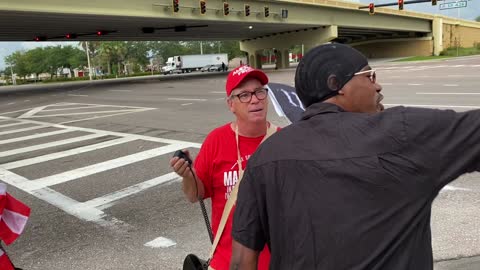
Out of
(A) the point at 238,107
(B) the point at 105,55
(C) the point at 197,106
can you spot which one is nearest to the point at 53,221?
(A) the point at 238,107

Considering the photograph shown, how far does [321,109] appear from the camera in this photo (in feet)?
4.70

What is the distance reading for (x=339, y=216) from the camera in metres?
1.32

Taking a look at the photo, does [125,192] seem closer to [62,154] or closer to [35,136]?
[62,154]

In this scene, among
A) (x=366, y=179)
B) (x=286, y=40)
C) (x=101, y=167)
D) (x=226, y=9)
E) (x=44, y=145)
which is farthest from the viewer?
(x=286, y=40)

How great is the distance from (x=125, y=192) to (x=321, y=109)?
5.20 m

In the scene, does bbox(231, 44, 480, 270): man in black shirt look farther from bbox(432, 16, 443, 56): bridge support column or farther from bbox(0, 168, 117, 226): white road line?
bbox(432, 16, 443, 56): bridge support column

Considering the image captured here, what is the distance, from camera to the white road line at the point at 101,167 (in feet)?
23.0

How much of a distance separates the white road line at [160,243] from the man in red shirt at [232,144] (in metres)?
1.90

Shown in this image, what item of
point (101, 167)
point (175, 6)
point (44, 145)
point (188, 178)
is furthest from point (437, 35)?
point (188, 178)

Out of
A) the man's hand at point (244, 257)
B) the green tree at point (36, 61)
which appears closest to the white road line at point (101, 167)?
the man's hand at point (244, 257)

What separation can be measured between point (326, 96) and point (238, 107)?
1143 millimetres

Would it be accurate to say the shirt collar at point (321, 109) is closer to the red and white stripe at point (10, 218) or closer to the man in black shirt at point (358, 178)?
the man in black shirt at point (358, 178)

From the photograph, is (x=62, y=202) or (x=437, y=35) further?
(x=437, y=35)

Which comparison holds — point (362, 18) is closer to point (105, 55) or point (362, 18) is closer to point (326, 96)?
point (326, 96)
